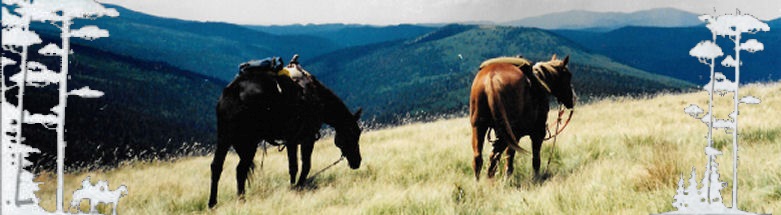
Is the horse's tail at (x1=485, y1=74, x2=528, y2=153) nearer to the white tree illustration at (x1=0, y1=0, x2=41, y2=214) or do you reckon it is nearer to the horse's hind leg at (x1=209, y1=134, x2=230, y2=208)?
the horse's hind leg at (x1=209, y1=134, x2=230, y2=208)

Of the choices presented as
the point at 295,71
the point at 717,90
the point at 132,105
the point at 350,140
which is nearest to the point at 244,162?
the point at 295,71

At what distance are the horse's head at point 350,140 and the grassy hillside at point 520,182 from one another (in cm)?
21

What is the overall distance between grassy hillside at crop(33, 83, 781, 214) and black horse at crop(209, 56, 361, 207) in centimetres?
49

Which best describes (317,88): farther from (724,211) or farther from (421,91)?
(421,91)

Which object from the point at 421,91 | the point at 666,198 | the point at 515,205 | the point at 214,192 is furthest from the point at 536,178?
the point at 421,91

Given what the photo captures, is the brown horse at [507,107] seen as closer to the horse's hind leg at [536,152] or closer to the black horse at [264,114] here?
the horse's hind leg at [536,152]

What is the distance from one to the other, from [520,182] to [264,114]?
328 centimetres

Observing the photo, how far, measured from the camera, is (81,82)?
113m

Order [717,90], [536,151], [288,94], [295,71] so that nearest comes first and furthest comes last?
[717,90]
[536,151]
[288,94]
[295,71]

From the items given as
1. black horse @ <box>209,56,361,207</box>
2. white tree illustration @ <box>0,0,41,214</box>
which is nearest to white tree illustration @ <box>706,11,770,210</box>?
white tree illustration @ <box>0,0,41,214</box>

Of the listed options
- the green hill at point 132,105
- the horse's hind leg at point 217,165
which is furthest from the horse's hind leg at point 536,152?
the green hill at point 132,105

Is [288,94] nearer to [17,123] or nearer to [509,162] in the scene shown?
[509,162]

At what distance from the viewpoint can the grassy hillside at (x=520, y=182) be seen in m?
3.60

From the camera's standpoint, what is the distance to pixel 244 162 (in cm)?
593
